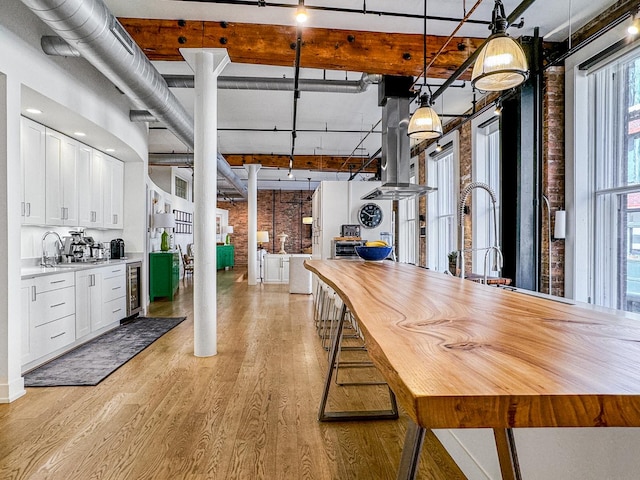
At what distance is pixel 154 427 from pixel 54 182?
3.39m

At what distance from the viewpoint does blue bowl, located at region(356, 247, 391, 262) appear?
409cm

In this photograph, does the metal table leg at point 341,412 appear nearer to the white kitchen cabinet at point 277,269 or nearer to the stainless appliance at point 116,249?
the stainless appliance at point 116,249

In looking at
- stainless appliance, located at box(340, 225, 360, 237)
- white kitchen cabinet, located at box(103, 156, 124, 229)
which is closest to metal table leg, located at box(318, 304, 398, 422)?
white kitchen cabinet, located at box(103, 156, 124, 229)

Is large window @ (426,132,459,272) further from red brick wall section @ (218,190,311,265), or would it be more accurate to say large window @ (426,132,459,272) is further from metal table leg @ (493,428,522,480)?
red brick wall section @ (218,190,311,265)

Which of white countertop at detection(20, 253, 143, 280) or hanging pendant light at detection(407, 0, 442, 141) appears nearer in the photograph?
hanging pendant light at detection(407, 0, 442, 141)

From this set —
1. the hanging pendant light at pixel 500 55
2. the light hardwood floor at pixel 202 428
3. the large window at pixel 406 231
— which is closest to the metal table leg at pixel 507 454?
the light hardwood floor at pixel 202 428

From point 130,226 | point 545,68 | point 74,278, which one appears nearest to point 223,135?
point 130,226

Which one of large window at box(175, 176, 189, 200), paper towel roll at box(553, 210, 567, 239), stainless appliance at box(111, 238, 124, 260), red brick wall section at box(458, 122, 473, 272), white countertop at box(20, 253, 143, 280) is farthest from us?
large window at box(175, 176, 189, 200)

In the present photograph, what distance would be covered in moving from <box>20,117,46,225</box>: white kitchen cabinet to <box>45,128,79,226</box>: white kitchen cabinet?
0.10 metres

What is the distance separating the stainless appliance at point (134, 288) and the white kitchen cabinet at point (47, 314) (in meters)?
1.51

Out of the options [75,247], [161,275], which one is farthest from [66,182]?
[161,275]

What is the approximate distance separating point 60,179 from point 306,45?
3231 millimetres

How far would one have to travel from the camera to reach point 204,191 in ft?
13.9

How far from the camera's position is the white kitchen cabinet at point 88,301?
4.53 metres
